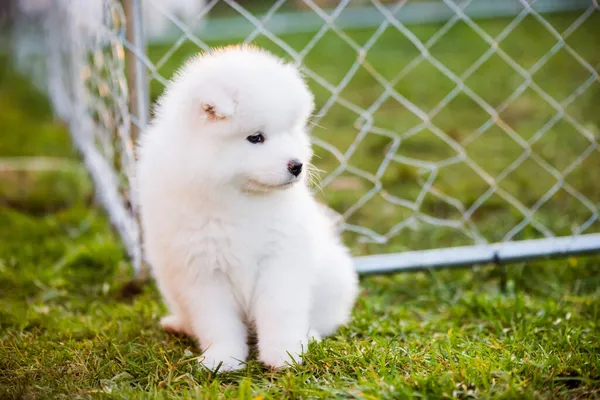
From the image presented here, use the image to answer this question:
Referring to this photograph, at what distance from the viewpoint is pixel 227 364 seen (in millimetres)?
1729

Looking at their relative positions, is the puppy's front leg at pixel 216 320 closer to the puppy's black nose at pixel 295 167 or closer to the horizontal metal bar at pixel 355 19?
the puppy's black nose at pixel 295 167

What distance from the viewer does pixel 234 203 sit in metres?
1.72

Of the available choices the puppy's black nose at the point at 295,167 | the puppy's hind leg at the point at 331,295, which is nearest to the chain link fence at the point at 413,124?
the puppy's hind leg at the point at 331,295

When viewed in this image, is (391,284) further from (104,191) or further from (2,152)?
(2,152)

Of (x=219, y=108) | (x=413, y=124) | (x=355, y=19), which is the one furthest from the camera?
(x=355, y=19)

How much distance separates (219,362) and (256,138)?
575 millimetres

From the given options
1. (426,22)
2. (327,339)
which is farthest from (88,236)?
(426,22)

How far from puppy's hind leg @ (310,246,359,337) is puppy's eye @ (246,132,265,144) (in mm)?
459

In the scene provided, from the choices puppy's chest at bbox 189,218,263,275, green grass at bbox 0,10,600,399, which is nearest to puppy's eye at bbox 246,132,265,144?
puppy's chest at bbox 189,218,263,275

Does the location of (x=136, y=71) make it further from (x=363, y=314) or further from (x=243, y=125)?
(x=363, y=314)

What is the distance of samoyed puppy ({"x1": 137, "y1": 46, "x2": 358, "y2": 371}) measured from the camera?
5.38ft

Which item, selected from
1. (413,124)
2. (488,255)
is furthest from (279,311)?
(413,124)

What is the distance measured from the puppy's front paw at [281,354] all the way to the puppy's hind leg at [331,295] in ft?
0.63

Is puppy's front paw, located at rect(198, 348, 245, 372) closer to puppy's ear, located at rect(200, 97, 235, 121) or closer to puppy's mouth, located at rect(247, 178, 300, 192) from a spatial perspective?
puppy's mouth, located at rect(247, 178, 300, 192)
